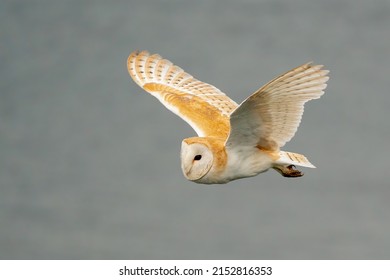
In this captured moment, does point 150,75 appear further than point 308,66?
Yes

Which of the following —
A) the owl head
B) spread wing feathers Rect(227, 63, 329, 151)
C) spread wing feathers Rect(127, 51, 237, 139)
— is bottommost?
the owl head

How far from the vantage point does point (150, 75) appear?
1032 cm

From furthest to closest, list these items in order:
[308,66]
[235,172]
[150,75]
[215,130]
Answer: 1. [150,75]
2. [215,130]
3. [235,172]
4. [308,66]

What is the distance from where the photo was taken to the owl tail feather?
8430 millimetres

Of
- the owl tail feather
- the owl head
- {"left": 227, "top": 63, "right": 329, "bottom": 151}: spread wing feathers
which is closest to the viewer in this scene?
{"left": 227, "top": 63, "right": 329, "bottom": 151}: spread wing feathers

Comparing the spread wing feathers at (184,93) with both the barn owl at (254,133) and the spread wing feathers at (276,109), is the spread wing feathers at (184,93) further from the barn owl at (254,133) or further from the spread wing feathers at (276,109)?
the spread wing feathers at (276,109)

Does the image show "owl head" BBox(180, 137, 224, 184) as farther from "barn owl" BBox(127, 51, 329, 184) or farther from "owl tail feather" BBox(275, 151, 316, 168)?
"owl tail feather" BBox(275, 151, 316, 168)

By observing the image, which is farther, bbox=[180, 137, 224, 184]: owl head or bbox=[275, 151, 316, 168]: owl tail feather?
bbox=[275, 151, 316, 168]: owl tail feather

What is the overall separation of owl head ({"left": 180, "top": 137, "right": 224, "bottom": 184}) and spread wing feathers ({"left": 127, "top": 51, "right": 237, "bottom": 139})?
738 millimetres

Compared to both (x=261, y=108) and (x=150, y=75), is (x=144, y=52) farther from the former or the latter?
(x=261, y=108)

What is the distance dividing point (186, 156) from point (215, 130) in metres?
0.95

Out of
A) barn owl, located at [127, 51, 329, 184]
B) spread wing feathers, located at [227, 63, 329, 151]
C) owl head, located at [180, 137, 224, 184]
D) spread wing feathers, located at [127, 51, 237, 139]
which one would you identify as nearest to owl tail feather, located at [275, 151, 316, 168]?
barn owl, located at [127, 51, 329, 184]

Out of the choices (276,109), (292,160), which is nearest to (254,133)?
(276,109)
